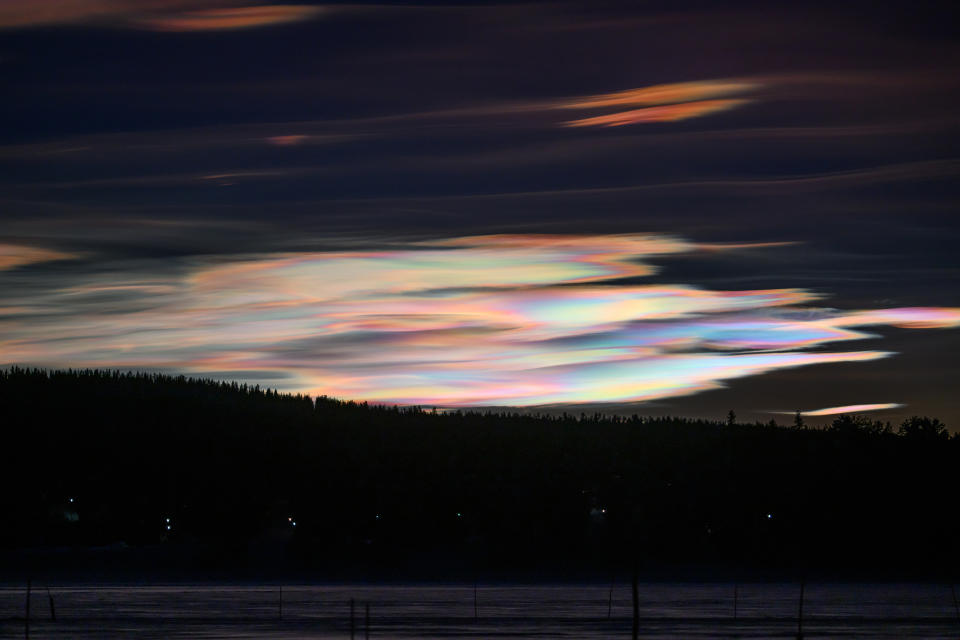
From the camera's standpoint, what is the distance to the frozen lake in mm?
65438

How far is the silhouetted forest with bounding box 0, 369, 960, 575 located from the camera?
17562cm

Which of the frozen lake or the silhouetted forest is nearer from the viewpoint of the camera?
the frozen lake

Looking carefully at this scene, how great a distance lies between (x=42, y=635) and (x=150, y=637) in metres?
4.82

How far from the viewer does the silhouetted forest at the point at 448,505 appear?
175625mm

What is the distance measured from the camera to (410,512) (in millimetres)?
176125

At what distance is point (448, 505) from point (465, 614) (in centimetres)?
10121

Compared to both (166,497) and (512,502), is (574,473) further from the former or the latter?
(166,497)

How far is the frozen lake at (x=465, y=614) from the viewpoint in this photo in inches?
2576

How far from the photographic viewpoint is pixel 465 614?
78.9 m

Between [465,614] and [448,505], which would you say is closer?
[465,614]

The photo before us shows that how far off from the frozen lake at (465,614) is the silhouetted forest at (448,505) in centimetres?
5752

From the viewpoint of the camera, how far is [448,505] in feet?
590

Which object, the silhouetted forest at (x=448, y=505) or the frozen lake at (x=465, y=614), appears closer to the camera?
the frozen lake at (x=465, y=614)

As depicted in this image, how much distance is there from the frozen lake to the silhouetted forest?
57.5 meters
